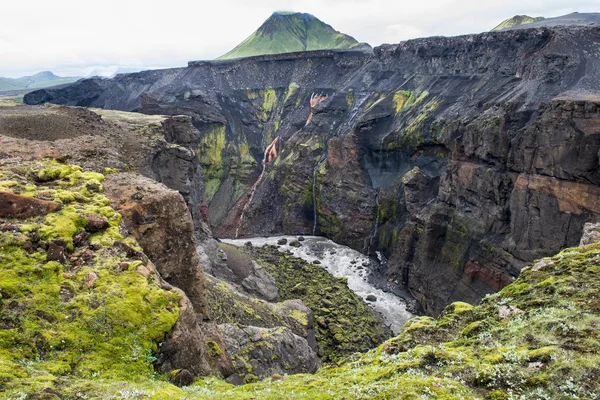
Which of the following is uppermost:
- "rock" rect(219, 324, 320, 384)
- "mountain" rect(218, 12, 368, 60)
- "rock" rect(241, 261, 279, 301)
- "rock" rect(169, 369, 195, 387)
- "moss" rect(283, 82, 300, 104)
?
"mountain" rect(218, 12, 368, 60)

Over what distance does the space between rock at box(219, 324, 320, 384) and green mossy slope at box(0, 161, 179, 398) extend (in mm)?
→ 8001

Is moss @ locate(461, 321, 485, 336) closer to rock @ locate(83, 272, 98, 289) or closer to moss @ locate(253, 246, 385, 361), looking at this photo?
→ rock @ locate(83, 272, 98, 289)

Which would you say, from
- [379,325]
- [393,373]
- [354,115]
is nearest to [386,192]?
[354,115]

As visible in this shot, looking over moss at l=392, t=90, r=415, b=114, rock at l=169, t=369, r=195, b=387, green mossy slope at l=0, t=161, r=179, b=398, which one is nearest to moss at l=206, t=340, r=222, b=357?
rock at l=169, t=369, r=195, b=387

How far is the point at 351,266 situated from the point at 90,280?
4196cm

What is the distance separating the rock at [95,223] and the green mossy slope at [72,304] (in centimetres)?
10

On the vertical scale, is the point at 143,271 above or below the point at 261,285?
above

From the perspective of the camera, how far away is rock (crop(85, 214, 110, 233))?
12930mm

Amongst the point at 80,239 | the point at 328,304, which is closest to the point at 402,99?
the point at 328,304

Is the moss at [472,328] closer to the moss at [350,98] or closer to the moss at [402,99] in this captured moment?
the moss at [402,99]

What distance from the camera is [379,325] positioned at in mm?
36281

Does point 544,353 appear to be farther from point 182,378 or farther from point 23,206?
point 23,206

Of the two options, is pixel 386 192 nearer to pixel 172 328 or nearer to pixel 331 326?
pixel 331 326

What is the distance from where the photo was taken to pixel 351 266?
51094mm
